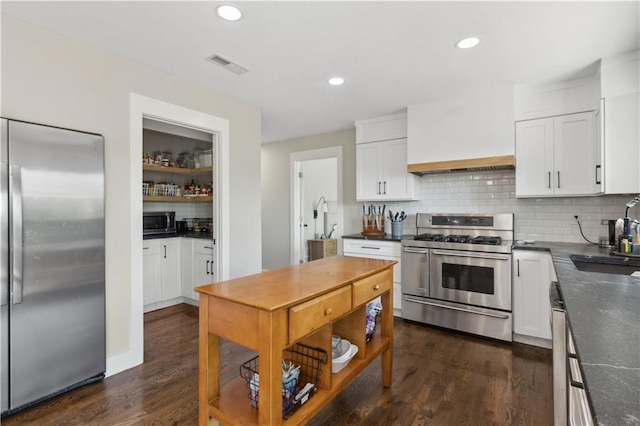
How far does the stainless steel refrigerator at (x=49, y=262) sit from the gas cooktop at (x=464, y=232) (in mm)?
2894

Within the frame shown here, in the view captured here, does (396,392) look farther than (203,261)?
No

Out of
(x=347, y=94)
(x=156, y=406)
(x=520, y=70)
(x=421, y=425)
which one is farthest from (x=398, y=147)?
(x=156, y=406)

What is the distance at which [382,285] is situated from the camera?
2.11 m

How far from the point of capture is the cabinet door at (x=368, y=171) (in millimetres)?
4133

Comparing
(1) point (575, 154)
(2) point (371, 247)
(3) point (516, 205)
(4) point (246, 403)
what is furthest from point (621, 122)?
(4) point (246, 403)

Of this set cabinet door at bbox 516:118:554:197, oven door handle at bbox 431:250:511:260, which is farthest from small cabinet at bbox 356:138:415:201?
cabinet door at bbox 516:118:554:197

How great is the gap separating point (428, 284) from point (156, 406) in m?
2.61

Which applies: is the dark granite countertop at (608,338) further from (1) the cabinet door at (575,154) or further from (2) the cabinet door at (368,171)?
(2) the cabinet door at (368,171)

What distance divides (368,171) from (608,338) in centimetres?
346

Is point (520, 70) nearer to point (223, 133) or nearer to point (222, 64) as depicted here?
point (222, 64)

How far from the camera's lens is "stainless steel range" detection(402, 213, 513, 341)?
2.99 metres

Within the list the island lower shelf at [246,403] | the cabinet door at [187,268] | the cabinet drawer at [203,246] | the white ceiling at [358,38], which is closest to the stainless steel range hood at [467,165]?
the white ceiling at [358,38]

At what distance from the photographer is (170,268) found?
4.02 metres

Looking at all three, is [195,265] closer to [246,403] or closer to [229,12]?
[246,403]
